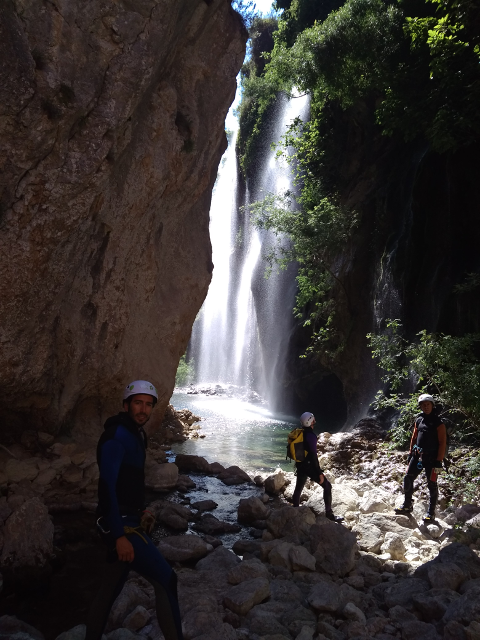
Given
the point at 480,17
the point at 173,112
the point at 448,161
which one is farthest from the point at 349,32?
the point at 480,17

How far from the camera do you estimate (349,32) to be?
15461mm

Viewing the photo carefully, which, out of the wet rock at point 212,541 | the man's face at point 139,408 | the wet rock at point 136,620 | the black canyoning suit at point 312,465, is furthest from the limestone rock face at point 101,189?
the wet rock at point 136,620

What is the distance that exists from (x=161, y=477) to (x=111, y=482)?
630cm

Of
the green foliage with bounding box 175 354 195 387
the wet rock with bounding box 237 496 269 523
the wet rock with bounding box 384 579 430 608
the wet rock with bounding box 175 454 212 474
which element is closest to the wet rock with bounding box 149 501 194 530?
the wet rock with bounding box 237 496 269 523

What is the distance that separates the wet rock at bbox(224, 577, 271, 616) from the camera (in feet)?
14.6

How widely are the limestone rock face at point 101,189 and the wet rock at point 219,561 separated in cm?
439

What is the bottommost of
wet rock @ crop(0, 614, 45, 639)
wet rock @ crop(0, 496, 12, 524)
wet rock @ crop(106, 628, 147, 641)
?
wet rock @ crop(0, 614, 45, 639)

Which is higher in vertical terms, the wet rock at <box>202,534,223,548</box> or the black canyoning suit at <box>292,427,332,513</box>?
the black canyoning suit at <box>292,427,332,513</box>

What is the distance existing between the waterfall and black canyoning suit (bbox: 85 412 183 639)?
64.0ft

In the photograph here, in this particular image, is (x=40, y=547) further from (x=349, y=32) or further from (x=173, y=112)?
(x=349, y=32)

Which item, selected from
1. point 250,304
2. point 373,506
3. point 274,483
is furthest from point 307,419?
point 250,304

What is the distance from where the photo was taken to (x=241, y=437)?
1680 cm

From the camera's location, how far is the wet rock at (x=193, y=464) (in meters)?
11.3

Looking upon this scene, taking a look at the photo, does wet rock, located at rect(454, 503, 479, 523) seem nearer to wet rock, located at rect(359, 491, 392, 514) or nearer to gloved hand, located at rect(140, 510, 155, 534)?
wet rock, located at rect(359, 491, 392, 514)
